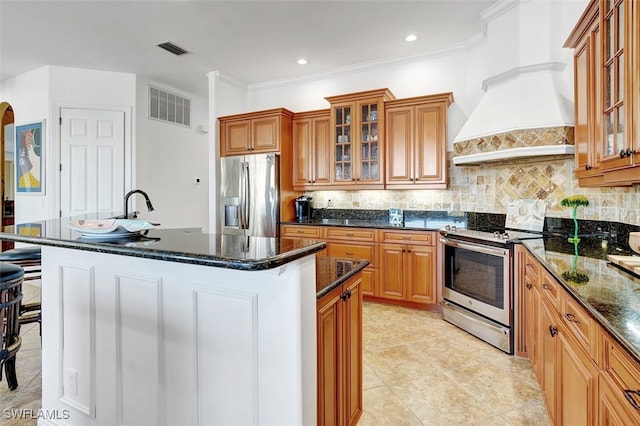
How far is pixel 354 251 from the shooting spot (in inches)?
155

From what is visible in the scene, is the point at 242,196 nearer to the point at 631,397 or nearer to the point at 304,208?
the point at 304,208

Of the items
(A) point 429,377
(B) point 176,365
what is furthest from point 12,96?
(A) point 429,377

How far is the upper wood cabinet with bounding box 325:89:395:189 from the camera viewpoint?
4016mm

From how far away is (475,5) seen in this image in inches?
123

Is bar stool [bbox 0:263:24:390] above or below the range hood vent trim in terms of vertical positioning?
below

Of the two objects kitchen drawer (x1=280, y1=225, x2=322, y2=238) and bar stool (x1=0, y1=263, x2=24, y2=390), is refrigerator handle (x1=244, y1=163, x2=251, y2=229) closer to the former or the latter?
kitchen drawer (x1=280, y1=225, x2=322, y2=238)

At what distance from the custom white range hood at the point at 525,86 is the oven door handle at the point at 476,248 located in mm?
806

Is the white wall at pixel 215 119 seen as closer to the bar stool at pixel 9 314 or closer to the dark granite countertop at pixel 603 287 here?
the bar stool at pixel 9 314

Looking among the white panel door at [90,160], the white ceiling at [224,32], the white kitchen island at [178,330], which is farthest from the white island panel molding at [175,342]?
the white panel door at [90,160]

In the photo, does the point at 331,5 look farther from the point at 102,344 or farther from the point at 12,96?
the point at 12,96

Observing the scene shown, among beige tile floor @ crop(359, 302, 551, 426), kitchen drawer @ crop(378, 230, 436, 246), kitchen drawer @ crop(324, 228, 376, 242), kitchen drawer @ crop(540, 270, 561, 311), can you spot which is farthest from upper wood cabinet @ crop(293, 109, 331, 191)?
kitchen drawer @ crop(540, 270, 561, 311)

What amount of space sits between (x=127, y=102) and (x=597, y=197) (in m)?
5.57

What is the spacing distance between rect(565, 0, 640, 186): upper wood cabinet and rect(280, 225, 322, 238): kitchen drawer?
2678 millimetres

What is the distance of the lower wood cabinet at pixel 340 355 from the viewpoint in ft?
4.37
